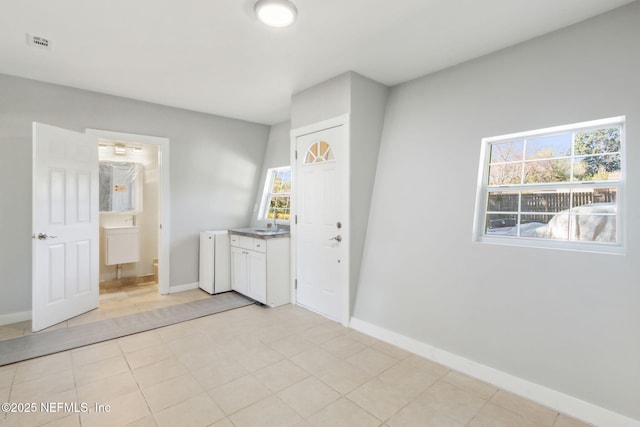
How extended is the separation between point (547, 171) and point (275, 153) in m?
3.77

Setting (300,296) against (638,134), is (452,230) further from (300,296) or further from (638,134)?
(300,296)

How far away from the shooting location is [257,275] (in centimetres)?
384

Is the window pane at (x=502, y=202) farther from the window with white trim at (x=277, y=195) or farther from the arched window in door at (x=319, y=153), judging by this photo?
the window with white trim at (x=277, y=195)

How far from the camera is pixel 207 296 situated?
4164mm

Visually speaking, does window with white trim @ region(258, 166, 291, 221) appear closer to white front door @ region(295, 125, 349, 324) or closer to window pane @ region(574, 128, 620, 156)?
white front door @ region(295, 125, 349, 324)

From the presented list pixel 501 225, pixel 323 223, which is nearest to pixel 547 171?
pixel 501 225

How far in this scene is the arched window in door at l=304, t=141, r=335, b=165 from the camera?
332cm

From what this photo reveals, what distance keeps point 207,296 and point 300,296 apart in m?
1.39

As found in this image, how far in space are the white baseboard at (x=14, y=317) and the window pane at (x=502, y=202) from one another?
16.0 feet

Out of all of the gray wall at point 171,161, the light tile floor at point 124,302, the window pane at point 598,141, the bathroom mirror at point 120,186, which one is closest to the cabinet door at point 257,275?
the light tile floor at point 124,302

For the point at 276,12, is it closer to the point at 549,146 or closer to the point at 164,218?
the point at 549,146

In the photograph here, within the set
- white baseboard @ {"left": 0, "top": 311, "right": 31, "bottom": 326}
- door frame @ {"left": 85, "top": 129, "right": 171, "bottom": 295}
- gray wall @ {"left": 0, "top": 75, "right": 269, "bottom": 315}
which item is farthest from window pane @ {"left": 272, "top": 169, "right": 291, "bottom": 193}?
white baseboard @ {"left": 0, "top": 311, "right": 31, "bottom": 326}

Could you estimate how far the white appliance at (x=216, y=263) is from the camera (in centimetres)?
426

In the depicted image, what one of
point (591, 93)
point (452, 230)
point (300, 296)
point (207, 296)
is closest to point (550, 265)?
point (452, 230)
